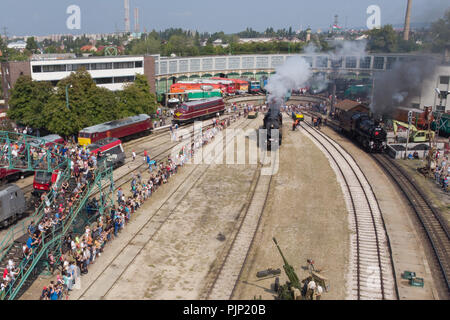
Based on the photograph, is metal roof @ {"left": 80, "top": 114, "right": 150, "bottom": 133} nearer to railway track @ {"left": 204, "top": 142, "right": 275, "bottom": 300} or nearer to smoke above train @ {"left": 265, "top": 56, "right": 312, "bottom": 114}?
smoke above train @ {"left": 265, "top": 56, "right": 312, "bottom": 114}

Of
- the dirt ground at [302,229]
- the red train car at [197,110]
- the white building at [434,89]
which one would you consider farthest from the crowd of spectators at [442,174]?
the red train car at [197,110]

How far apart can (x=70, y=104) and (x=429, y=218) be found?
38518 millimetres

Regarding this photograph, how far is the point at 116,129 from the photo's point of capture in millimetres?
44844

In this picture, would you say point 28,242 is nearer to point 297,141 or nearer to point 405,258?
point 405,258

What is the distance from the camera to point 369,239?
81.7 ft

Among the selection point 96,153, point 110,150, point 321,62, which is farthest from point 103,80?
point 321,62

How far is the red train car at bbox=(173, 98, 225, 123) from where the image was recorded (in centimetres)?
5772

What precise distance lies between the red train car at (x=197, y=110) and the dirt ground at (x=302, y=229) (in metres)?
21.2

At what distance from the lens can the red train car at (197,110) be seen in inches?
2272

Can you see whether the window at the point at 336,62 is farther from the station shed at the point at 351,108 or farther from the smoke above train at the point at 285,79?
the smoke above train at the point at 285,79

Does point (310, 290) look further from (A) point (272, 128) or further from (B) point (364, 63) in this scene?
(B) point (364, 63)

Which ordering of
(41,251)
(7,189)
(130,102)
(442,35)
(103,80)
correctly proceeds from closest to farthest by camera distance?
(41,251), (7,189), (130,102), (442,35), (103,80)
